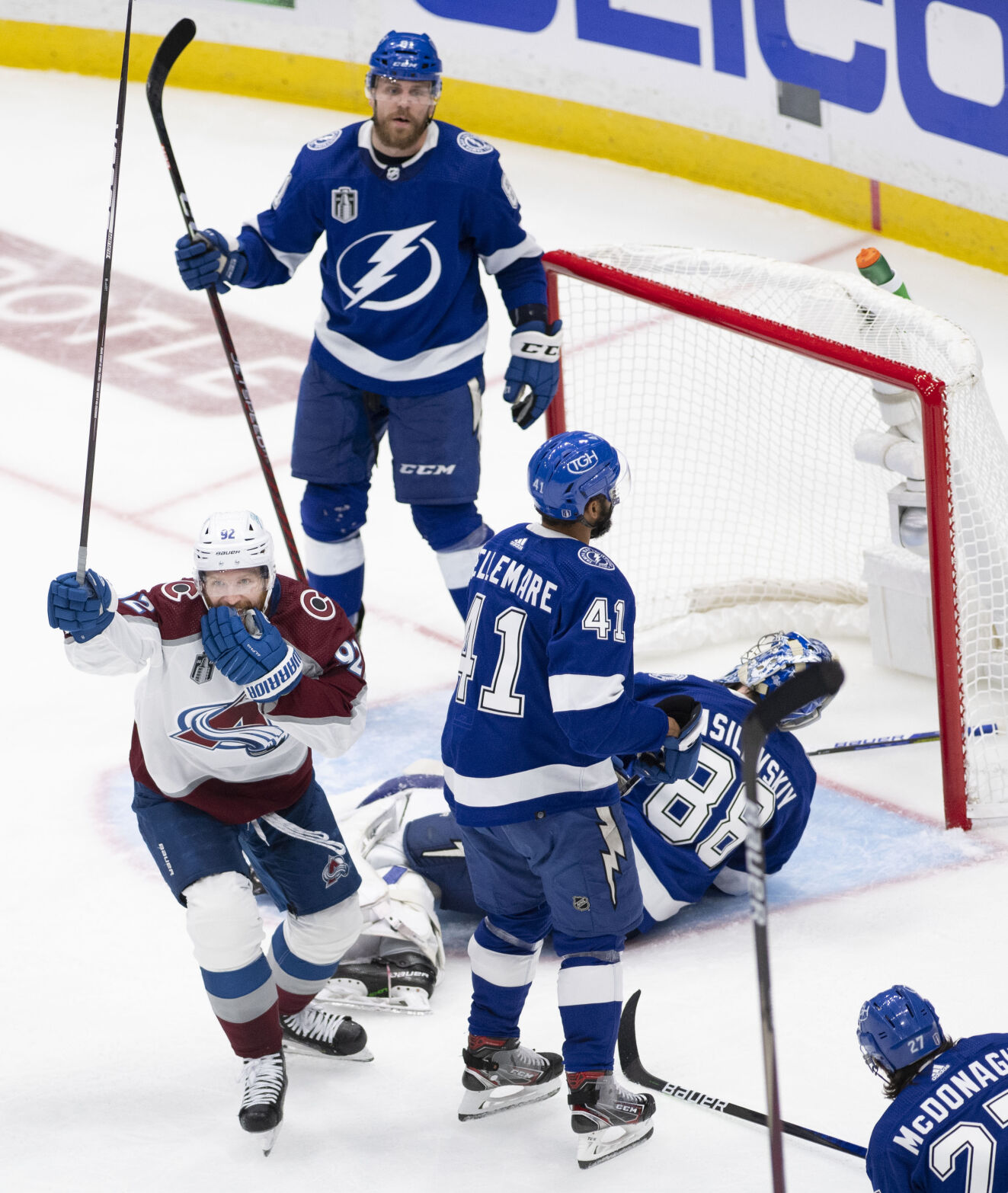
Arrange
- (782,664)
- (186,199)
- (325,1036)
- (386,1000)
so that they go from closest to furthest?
1. (325,1036)
2. (386,1000)
3. (782,664)
4. (186,199)

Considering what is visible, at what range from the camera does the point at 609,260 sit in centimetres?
481

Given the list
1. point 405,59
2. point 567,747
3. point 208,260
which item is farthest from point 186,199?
point 567,747

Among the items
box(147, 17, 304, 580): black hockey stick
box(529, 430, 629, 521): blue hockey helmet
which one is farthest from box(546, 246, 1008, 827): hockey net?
box(529, 430, 629, 521): blue hockey helmet

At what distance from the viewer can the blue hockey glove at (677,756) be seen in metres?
3.13

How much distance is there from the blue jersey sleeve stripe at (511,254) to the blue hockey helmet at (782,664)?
1.18 metres

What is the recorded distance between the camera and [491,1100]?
3.31 m

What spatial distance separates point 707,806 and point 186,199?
1.68 m

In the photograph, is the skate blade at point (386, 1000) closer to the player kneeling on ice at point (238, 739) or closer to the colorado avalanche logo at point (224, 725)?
the player kneeling on ice at point (238, 739)

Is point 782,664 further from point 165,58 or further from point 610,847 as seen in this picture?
point 165,58

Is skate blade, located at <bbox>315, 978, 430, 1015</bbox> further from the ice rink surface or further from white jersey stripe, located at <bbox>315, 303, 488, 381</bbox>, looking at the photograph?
white jersey stripe, located at <bbox>315, 303, 488, 381</bbox>

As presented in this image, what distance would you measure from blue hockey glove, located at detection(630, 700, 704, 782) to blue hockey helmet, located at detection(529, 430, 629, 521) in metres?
0.37

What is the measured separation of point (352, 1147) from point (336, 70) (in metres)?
6.12

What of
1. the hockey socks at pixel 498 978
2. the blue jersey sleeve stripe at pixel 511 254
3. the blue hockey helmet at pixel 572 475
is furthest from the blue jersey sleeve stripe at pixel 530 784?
the blue jersey sleeve stripe at pixel 511 254

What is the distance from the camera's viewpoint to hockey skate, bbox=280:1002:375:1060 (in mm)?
3473
